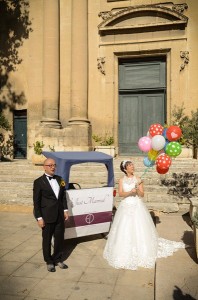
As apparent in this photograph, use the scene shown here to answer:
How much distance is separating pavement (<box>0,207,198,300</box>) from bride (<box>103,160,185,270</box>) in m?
0.18

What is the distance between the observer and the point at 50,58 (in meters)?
16.3

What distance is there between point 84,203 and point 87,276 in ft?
6.14

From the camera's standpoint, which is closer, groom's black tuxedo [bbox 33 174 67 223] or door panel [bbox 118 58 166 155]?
groom's black tuxedo [bbox 33 174 67 223]

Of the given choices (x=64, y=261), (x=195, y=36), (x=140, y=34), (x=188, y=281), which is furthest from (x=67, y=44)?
(x=188, y=281)

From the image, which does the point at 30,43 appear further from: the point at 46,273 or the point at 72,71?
the point at 46,273

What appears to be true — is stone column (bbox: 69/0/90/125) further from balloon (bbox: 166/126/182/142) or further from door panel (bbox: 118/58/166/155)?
balloon (bbox: 166/126/182/142)

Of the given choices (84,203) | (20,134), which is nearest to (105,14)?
(20,134)

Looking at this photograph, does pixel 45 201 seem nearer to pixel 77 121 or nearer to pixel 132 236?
pixel 132 236

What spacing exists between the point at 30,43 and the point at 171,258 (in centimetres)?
1492

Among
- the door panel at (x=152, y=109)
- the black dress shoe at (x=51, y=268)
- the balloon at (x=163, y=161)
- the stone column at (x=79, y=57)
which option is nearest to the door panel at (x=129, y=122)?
the door panel at (x=152, y=109)

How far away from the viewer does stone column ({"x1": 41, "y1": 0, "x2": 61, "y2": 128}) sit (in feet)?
53.4

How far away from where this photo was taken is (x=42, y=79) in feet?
55.3

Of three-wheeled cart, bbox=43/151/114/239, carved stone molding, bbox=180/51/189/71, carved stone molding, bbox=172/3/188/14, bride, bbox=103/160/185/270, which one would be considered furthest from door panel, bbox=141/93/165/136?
bride, bbox=103/160/185/270

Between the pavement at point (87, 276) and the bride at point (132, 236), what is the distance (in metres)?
0.18
